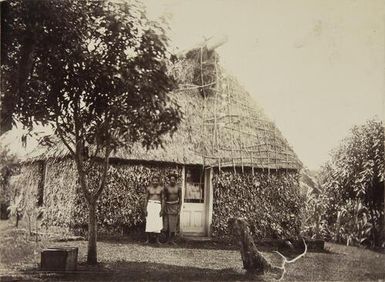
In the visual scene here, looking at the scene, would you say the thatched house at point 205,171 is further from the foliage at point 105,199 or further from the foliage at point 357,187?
the foliage at point 357,187

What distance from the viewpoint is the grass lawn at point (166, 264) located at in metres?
5.20

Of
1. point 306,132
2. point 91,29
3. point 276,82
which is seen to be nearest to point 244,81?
point 276,82

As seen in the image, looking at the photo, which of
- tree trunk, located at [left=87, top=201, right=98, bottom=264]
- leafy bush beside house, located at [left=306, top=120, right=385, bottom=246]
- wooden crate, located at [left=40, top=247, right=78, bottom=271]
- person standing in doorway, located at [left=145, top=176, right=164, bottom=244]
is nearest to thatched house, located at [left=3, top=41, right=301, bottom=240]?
person standing in doorway, located at [left=145, top=176, right=164, bottom=244]

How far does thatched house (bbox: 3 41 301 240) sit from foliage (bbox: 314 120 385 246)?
0.53 m

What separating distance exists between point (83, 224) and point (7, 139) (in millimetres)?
1622

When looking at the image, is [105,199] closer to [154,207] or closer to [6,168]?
[154,207]

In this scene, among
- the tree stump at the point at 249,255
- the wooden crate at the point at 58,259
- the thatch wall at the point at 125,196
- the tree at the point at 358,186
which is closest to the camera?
the wooden crate at the point at 58,259

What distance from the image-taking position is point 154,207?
704 centimetres

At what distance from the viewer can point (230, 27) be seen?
17.6ft

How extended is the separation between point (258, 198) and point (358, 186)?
1383 millimetres

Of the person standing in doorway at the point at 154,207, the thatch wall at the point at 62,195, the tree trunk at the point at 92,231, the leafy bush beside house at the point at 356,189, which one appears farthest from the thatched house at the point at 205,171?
the tree trunk at the point at 92,231

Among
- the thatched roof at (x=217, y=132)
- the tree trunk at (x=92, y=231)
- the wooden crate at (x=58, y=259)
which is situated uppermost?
the thatched roof at (x=217, y=132)

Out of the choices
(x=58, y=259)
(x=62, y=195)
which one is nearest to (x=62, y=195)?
(x=62, y=195)

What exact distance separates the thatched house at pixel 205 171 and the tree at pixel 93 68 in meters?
0.86
